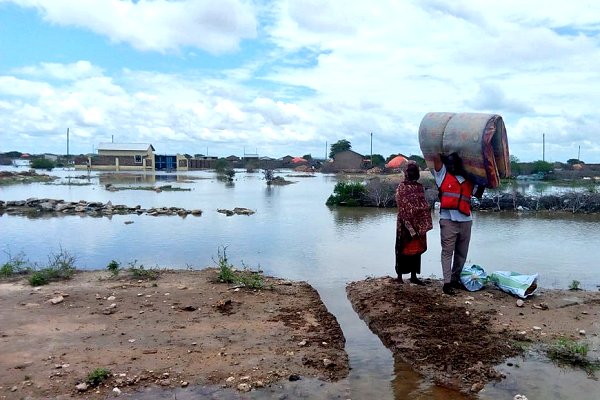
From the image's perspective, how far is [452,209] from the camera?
22.8 ft

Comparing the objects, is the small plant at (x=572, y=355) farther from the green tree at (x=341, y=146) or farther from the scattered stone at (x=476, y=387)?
the green tree at (x=341, y=146)

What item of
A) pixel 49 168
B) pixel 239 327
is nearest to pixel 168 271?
pixel 239 327

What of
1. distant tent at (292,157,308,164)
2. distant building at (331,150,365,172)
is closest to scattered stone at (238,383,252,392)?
distant building at (331,150,365,172)

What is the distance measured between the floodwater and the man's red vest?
2015mm

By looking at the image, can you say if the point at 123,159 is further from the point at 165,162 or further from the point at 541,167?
the point at 541,167

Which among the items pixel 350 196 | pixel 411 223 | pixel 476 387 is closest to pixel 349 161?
pixel 350 196

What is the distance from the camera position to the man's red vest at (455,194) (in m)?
6.93

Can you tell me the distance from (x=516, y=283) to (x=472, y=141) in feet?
6.86

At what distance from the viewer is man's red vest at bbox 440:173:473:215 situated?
693cm

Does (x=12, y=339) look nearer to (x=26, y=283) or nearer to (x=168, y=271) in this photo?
(x=26, y=283)

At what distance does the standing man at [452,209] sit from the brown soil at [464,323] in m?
0.53

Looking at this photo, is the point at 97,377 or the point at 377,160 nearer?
the point at 97,377

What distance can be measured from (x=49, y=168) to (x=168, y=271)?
196 feet

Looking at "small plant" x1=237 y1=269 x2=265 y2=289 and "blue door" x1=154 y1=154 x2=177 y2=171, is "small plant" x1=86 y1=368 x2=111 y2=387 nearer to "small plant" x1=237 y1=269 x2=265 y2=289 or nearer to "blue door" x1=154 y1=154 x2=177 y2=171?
"small plant" x1=237 y1=269 x2=265 y2=289
